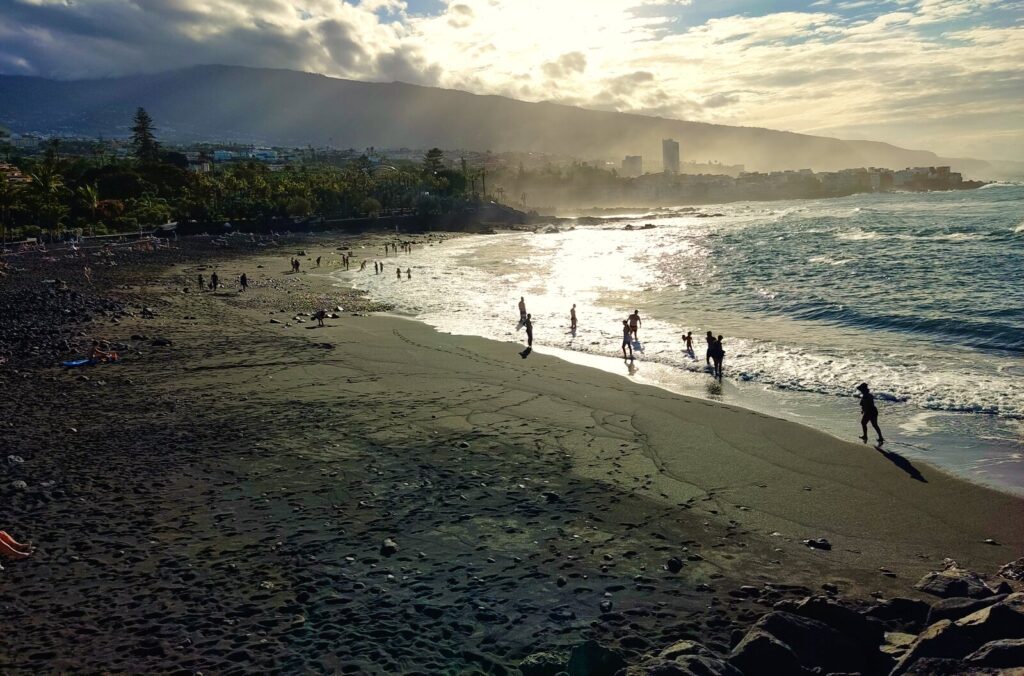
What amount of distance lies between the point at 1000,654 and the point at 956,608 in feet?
4.74

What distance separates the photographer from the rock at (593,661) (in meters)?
5.15

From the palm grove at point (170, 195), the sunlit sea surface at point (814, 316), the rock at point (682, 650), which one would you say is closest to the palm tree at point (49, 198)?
the palm grove at point (170, 195)

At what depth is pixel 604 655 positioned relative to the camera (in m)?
5.20

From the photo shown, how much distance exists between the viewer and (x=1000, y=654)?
4590mm

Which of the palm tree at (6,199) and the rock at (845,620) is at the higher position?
the palm tree at (6,199)

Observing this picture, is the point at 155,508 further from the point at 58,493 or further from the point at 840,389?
the point at 840,389

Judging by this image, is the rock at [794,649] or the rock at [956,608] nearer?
the rock at [794,649]

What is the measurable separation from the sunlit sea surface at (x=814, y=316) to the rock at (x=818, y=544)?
14.0 feet

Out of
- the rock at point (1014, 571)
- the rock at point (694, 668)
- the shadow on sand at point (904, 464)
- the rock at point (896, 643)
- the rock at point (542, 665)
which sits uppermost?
the rock at point (694, 668)

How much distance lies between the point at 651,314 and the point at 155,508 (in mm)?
22892

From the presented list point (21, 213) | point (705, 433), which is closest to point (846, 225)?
point (705, 433)

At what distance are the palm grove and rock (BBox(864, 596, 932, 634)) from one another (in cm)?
6390

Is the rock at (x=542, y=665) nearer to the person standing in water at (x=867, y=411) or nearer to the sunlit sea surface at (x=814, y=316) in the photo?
the sunlit sea surface at (x=814, y=316)

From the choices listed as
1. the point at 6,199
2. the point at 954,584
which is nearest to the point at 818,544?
the point at 954,584
